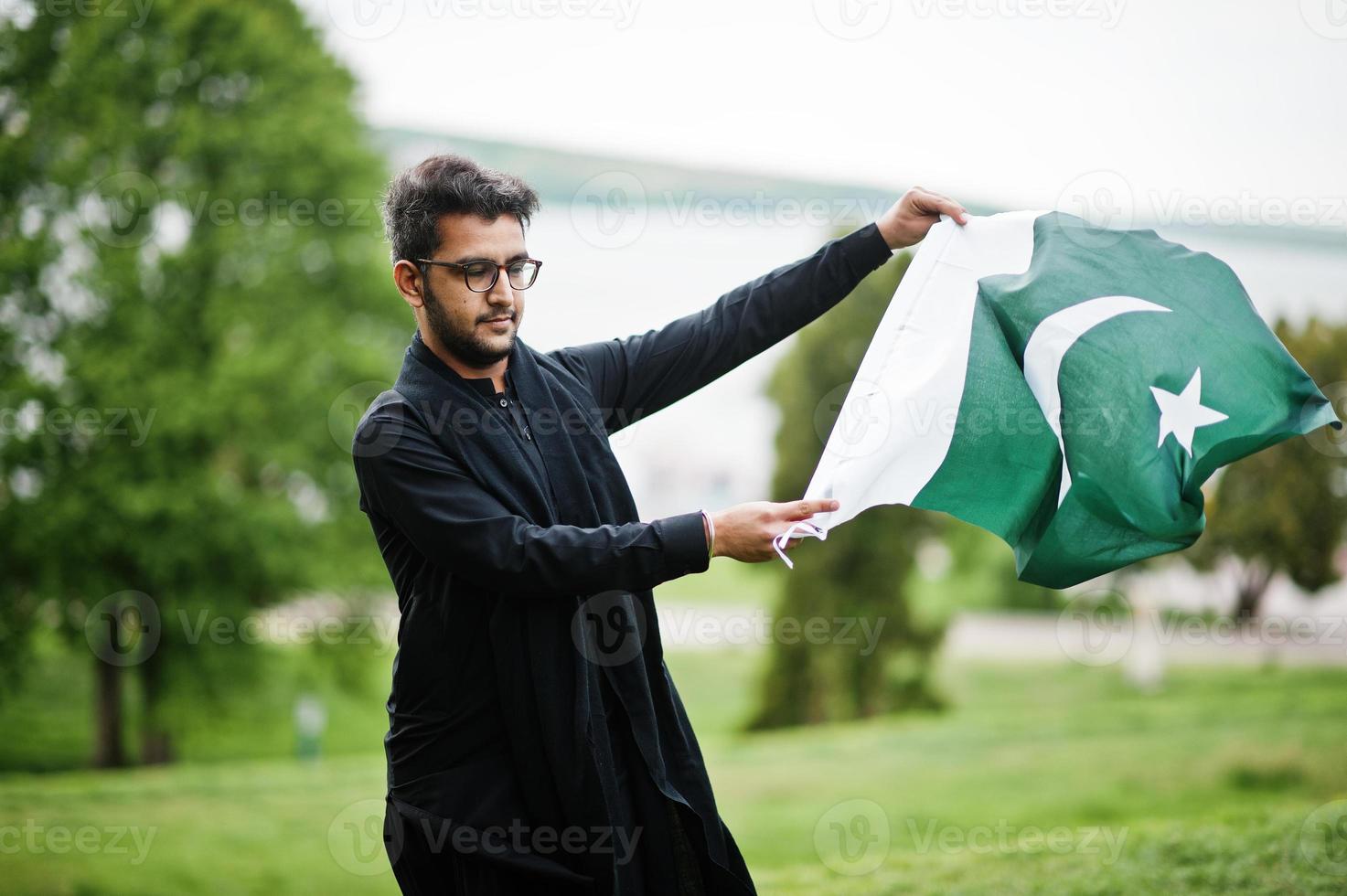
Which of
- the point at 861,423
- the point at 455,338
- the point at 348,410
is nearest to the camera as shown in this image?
the point at 455,338

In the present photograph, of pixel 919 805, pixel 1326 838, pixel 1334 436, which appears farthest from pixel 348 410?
pixel 1326 838

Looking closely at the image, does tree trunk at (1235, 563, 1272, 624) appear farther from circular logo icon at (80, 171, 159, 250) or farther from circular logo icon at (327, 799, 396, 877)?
circular logo icon at (80, 171, 159, 250)

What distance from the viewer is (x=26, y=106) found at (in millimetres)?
14500

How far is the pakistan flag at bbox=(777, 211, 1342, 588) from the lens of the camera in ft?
11.3

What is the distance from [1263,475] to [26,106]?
53.9 feet

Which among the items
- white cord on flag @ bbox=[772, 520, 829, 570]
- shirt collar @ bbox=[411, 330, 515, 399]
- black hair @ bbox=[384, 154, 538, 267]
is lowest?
white cord on flag @ bbox=[772, 520, 829, 570]

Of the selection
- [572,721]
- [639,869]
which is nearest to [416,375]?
[572,721]

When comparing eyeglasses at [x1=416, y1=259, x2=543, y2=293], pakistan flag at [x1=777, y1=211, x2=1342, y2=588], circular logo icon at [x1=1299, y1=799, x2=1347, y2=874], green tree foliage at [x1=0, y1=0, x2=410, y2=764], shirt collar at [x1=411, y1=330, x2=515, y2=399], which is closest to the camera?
eyeglasses at [x1=416, y1=259, x2=543, y2=293]

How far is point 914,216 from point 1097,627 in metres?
19.2

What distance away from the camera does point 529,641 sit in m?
2.89

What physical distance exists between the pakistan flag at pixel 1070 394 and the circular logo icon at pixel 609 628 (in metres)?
0.82

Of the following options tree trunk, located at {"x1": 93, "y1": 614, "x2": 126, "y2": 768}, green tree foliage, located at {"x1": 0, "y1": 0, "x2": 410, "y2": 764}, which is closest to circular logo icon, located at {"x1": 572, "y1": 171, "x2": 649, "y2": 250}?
green tree foliage, located at {"x1": 0, "y1": 0, "x2": 410, "y2": 764}

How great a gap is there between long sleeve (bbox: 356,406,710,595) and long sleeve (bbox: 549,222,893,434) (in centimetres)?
86

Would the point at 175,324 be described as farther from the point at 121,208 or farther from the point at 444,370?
the point at 444,370
